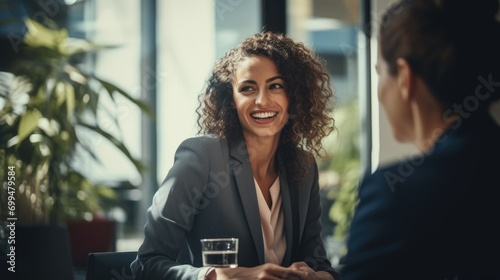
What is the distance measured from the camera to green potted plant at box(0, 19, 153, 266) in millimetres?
3971

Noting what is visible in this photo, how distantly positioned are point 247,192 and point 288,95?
373mm

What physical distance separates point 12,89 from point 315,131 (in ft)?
7.21

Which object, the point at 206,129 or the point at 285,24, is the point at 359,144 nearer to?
the point at 285,24

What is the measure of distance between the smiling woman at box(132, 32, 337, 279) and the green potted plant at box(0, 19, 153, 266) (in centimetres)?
154

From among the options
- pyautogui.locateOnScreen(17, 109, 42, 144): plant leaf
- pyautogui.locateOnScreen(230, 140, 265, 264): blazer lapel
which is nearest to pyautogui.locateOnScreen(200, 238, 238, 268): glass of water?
pyautogui.locateOnScreen(230, 140, 265, 264): blazer lapel

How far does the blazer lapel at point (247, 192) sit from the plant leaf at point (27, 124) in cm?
179

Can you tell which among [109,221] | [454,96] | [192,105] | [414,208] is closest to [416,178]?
[414,208]

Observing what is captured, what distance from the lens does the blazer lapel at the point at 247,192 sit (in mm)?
2328

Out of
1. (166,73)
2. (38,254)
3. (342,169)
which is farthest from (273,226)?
(342,169)

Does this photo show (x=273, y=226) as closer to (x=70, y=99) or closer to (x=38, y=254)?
(x=38, y=254)

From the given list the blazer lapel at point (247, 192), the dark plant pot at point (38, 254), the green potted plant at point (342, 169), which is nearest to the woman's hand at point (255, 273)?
the blazer lapel at point (247, 192)

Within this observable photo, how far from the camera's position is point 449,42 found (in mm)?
1131

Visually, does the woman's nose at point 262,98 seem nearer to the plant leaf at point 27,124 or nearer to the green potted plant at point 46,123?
the green potted plant at point 46,123

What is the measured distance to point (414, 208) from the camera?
1081mm
